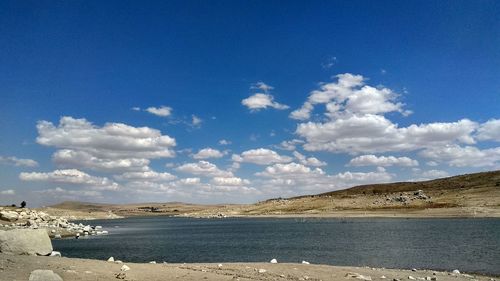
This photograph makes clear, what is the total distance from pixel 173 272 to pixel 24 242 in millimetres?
9674

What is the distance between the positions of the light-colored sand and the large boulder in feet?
6.62

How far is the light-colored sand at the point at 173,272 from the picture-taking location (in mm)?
21125

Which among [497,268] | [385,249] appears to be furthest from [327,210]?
[497,268]

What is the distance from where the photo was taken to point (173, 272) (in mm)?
24469

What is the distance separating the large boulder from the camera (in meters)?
26.3

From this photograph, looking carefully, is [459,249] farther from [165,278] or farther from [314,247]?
[165,278]

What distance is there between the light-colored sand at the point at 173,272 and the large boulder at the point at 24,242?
2.02 meters

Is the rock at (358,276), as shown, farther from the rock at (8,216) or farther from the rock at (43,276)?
the rock at (8,216)

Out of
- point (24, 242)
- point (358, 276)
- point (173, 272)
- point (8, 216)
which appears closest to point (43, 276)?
point (173, 272)

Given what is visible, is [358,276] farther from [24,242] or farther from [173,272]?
[24,242]

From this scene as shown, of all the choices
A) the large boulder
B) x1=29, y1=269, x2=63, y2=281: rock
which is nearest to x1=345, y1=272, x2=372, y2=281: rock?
x1=29, y1=269, x2=63, y2=281: rock

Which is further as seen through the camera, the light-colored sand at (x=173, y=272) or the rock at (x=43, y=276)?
the light-colored sand at (x=173, y=272)

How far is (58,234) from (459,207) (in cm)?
11457

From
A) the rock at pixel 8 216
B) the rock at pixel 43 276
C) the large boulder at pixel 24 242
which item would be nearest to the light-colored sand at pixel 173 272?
the rock at pixel 43 276
